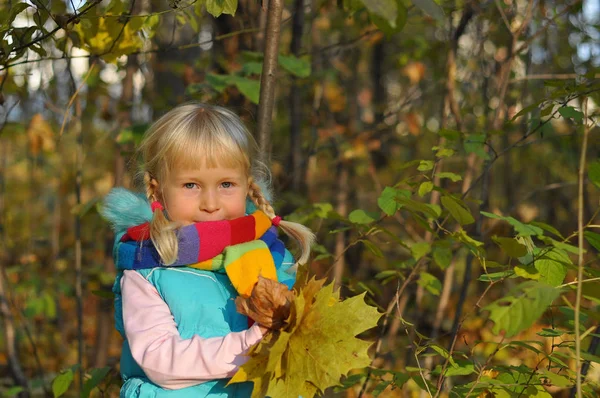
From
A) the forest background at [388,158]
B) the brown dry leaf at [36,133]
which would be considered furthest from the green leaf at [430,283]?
the brown dry leaf at [36,133]

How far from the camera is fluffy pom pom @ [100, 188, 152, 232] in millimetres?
1716

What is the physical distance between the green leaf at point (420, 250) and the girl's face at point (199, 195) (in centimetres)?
70

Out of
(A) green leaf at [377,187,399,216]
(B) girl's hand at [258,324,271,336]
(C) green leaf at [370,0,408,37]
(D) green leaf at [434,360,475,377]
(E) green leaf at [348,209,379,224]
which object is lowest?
(D) green leaf at [434,360,475,377]

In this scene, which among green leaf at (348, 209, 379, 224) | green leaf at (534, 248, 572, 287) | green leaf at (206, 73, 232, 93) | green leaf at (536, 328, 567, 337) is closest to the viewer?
green leaf at (534, 248, 572, 287)

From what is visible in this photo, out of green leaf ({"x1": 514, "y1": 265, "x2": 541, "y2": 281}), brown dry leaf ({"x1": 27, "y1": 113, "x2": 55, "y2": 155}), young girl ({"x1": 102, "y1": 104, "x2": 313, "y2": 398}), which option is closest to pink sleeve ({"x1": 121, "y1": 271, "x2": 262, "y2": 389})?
young girl ({"x1": 102, "y1": 104, "x2": 313, "y2": 398})

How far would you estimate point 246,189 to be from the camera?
1815mm

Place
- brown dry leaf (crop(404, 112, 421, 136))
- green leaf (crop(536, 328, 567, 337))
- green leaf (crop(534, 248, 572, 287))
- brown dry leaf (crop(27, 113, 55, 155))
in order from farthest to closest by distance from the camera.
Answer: brown dry leaf (crop(404, 112, 421, 136)) < brown dry leaf (crop(27, 113, 55, 155)) < green leaf (crop(536, 328, 567, 337)) < green leaf (crop(534, 248, 572, 287))

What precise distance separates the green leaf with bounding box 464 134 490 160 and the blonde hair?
2.04 feet

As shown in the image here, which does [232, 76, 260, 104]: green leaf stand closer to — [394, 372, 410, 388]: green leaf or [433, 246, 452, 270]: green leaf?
[433, 246, 452, 270]: green leaf

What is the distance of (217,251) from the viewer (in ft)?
5.35

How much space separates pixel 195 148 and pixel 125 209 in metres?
0.25

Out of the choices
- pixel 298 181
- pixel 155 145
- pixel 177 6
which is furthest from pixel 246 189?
pixel 298 181

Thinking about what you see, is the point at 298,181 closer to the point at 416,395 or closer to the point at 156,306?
the point at 416,395

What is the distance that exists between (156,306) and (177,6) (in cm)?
80
